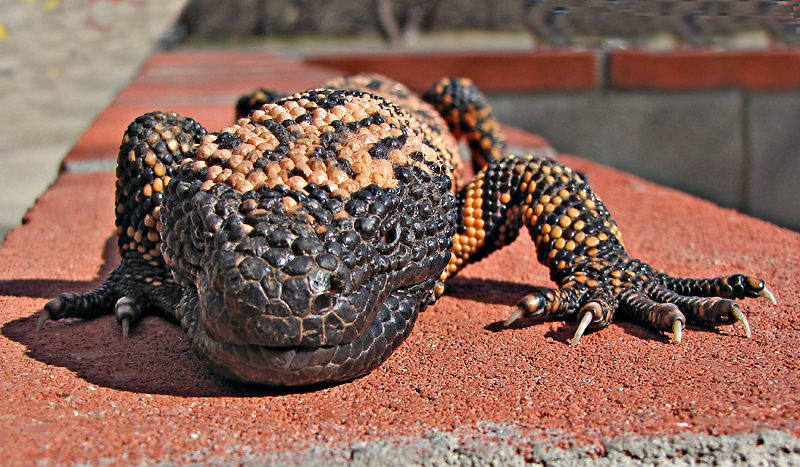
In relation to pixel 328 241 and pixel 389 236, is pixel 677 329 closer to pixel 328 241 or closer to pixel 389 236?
pixel 389 236

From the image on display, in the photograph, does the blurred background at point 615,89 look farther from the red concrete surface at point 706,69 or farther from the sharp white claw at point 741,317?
the sharp white claw at point 741,317

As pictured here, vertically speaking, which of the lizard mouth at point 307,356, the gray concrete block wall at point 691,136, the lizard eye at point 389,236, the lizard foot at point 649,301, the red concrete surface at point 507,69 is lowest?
the gray concrete block wall at point 691,136

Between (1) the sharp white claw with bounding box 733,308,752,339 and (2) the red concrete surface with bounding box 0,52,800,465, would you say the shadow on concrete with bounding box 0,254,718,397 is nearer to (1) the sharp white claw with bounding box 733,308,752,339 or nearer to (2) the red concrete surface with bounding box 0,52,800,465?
(2) the red concrete surface with bounding box 0,52,800,465

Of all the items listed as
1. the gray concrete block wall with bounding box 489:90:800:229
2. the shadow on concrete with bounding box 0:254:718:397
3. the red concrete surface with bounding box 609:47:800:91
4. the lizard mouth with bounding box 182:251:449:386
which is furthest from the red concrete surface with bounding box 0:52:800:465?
the red concrete surface with bounding box 609:47:800:91

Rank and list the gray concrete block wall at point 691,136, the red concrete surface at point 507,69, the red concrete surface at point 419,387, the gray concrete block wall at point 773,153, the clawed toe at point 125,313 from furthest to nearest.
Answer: the red concrete surface at point 507,69, the gray concrete block wall at point 691,136, the gray concrete block wall at point 773,153, the clawed toe at point 125,313, the red concrete surface at point 419,387

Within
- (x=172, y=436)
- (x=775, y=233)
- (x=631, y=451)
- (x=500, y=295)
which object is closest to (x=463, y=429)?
(x=631, y=451)

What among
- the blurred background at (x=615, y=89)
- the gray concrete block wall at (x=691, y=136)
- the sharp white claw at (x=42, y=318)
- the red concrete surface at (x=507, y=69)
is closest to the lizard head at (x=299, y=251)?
the sharp white claw at (x=42, y=318)

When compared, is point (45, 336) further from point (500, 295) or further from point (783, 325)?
point (783, 325)
